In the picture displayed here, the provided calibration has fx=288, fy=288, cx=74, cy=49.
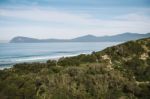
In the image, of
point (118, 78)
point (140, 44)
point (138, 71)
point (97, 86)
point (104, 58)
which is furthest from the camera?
point (140, 44)

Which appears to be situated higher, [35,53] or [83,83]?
[35,53]

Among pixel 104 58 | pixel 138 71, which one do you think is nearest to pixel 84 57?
pixel 104 58

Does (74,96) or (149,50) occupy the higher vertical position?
(149,50)

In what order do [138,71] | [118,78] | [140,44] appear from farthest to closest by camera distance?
[140,44] → [138,71] → [118,78]

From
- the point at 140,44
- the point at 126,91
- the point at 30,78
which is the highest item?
the point at 140,44

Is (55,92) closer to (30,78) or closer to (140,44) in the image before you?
(30,78)

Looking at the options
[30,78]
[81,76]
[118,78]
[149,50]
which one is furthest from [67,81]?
[149,50]

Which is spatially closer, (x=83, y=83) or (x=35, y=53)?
(x=83, y=83)

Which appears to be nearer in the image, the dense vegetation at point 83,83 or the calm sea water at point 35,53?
the dense vegetation at point 83,83

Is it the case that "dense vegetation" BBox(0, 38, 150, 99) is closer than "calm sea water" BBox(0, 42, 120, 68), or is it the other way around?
"dense vegetation" BBox(0, 38, 150, 99)

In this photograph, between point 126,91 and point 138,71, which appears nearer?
point 126,91
